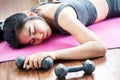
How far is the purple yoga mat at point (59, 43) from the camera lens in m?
1.44

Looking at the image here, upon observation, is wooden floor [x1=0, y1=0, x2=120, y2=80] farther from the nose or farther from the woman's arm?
the nose

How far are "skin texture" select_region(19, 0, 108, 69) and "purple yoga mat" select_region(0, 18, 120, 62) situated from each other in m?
0.05

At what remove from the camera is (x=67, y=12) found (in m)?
1.47

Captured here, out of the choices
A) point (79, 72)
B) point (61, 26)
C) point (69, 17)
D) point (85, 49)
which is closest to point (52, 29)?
point (61, 26)

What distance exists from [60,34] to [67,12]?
233mm

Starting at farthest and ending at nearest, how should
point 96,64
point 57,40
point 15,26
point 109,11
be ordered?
point 109,11, point 57,40, point 15,26, point 96,64

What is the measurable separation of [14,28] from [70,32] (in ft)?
1.01

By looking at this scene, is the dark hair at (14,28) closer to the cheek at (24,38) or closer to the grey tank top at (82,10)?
the cheek at (24,38)

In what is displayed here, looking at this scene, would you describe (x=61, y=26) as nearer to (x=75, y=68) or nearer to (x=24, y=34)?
(x=24, y=34)

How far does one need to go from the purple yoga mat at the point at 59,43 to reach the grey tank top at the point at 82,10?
69 mm

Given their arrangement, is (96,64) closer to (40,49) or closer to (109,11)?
→ (40,49)

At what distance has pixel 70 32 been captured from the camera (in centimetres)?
141

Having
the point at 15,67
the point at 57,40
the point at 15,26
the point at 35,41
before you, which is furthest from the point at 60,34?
the point at 15,67

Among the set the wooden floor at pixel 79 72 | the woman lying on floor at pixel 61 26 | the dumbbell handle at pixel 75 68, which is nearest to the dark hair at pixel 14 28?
the woman lying on floor at pixel 61 26
